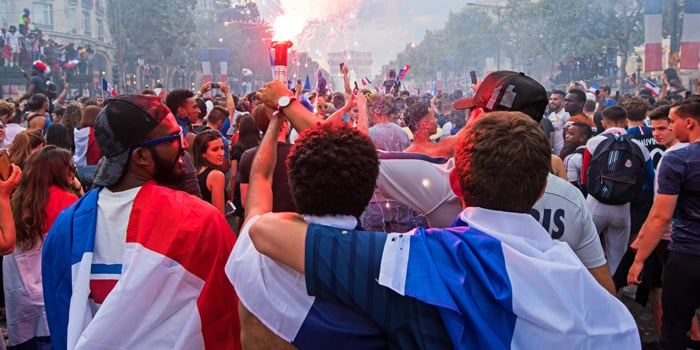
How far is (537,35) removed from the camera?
55188 mm

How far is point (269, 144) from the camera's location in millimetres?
2301

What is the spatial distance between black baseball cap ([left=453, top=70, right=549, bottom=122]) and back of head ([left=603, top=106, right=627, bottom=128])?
4.07m

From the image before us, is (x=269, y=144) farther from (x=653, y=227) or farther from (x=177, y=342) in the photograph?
(x=653, y=227)

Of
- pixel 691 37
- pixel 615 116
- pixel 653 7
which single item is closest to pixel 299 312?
pixel 615 116

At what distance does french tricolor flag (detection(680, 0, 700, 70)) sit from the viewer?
1681 cm

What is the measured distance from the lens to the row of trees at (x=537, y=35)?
40062 mm

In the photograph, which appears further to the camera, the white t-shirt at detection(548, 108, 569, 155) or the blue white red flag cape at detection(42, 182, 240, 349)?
the white t-shirt at detection(548, 108, 569, 155)

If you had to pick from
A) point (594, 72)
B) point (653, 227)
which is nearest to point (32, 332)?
point (653, 227)

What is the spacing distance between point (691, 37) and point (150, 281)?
1921 centimetres

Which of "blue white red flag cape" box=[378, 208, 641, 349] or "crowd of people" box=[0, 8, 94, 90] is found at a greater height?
"crowd of people" box=[0, 8, 94, 90]

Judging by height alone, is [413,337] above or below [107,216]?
A: below

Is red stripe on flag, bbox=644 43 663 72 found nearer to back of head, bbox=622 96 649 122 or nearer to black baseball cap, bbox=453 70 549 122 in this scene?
back of head, bbox=622 96 649 122

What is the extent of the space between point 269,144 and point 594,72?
35.3 meters

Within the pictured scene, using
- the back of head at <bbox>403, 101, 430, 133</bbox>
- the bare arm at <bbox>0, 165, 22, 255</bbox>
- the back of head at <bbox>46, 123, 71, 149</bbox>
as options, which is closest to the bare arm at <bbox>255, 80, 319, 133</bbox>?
the back of head at <bbox>403, 101, 430, 133</bbox>
